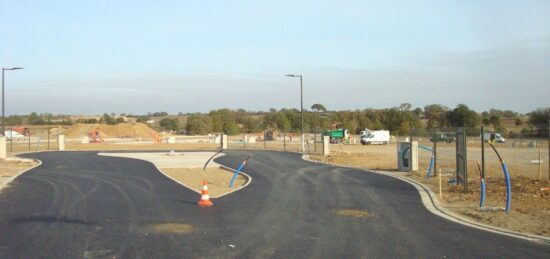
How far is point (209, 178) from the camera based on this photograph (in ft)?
76.2

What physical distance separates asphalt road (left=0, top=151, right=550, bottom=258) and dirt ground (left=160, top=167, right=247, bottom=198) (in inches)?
30.6

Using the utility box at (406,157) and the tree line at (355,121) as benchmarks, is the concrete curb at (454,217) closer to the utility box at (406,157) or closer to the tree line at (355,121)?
the utility box at (406,157)

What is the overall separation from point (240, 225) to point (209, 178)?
1168 cm

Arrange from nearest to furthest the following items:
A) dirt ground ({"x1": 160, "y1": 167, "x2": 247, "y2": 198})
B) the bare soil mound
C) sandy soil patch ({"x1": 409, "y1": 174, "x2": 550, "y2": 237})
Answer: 1. sandy soil patch ({"x1": 409, "y1": 174, "x2": 550, "y2": 237})
2. dirt ground ({"x1": 160, "y1": 167, "x2": 247, "y2": 198})
3. the bare soil mound

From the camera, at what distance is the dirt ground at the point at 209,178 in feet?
62.5

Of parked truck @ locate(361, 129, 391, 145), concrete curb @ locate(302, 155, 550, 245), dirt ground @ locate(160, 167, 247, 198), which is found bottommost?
dirt ground @ locate(160, 167, 247, 198)

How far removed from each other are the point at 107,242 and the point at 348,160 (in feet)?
89.1

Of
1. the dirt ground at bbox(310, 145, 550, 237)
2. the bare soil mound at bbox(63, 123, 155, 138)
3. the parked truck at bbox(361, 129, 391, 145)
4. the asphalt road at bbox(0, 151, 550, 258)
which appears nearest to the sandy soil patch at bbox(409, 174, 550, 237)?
the dirt ground at bbox(310, 145, 550, 237)

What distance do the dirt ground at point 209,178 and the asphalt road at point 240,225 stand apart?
0.78 metres

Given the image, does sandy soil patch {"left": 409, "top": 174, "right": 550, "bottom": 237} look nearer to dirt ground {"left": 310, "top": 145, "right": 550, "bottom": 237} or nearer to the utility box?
dirt ground {"left": 310, "top": 145, "right": 550, "bottom": 237}

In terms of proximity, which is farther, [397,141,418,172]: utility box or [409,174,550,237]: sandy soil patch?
[397,141,418,172]: utility box

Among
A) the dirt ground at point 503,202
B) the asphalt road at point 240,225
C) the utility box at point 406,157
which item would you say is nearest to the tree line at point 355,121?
the utility box at point 406,157

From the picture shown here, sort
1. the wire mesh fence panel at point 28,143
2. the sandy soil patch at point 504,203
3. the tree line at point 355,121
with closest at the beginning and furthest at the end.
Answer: the sandy soil patch at point 504,203 → the wire mesh fence panel at point 28,143 → the tree line at point 355,121

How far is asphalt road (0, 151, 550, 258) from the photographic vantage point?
30.1 ft
